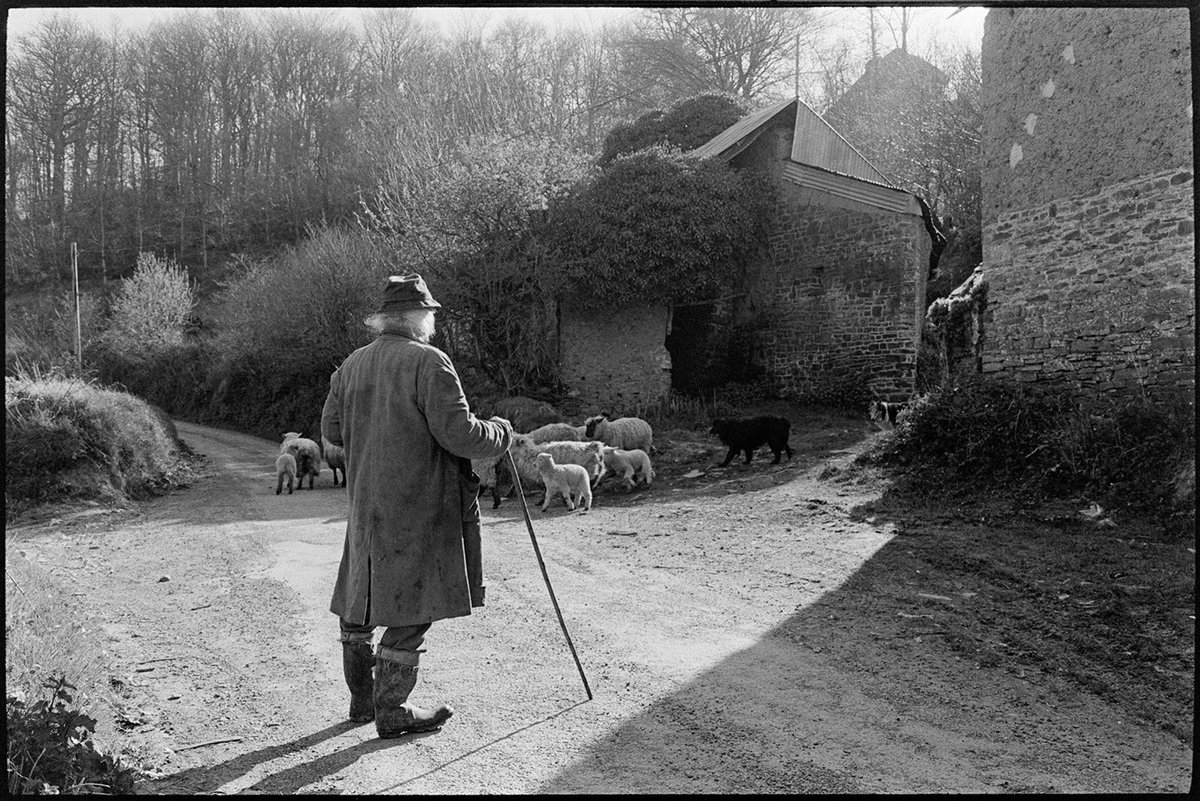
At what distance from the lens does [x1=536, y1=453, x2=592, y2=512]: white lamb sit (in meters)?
12.3

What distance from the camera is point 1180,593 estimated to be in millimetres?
6523

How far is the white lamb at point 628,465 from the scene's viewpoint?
1396 centimetres

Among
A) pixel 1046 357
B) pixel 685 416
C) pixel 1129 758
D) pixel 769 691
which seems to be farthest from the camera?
pixel 685 416

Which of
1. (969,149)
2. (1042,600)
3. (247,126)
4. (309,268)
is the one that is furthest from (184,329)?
(1042,600)

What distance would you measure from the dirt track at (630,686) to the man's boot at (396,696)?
89 millimetres

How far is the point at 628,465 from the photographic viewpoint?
1396 cm

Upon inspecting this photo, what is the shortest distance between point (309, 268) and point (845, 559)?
2064 cm

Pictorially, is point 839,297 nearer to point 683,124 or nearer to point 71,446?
point 683,124

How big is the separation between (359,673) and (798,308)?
19.8 meters

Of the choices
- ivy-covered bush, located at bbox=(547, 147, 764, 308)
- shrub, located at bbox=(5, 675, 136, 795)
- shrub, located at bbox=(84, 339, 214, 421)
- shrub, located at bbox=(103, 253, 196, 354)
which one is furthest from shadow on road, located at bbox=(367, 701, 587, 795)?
shrub, located at bbox=(84, 339, 214, 421)

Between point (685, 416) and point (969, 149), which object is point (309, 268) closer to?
point (685, 416)

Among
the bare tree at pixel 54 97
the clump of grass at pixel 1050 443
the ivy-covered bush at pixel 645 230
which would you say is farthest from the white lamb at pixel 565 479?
the ivy-covered bush at pixel 645 230

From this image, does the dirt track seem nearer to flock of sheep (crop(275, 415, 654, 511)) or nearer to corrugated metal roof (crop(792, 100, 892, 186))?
flock of sheep (crop(275, 415, 654, 511))

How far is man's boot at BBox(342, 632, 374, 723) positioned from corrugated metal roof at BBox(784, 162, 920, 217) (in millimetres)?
19002
